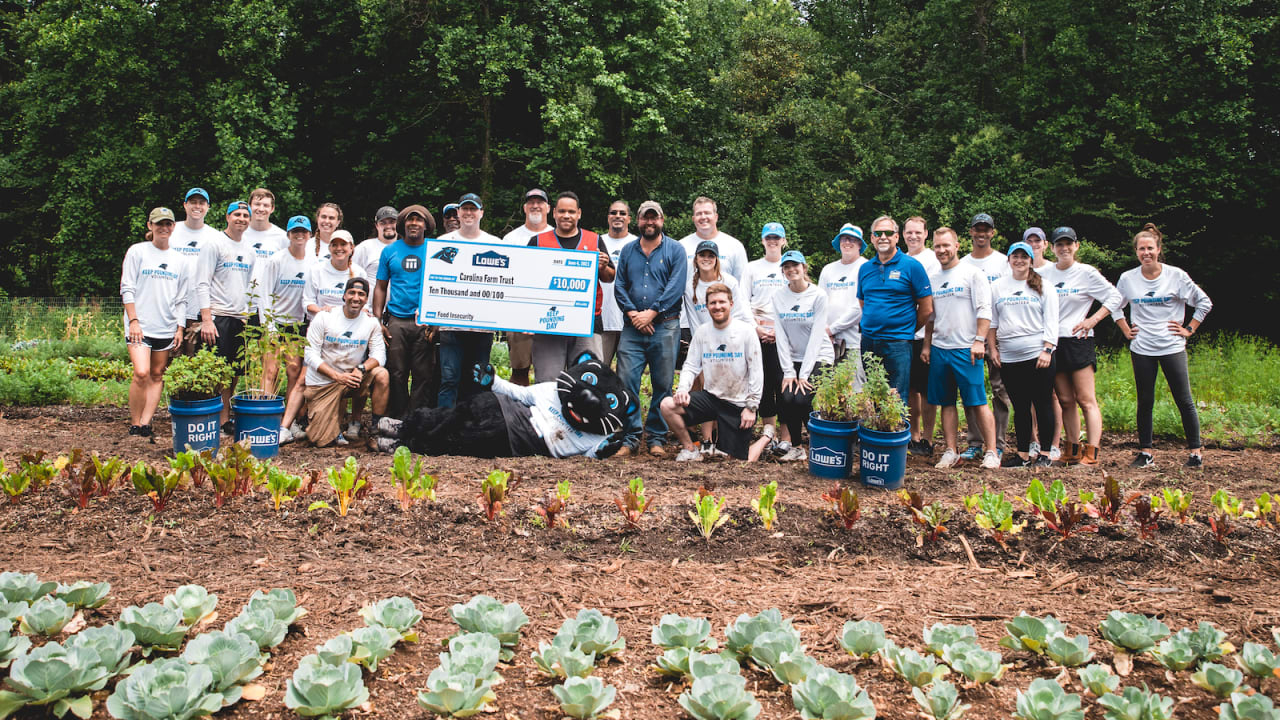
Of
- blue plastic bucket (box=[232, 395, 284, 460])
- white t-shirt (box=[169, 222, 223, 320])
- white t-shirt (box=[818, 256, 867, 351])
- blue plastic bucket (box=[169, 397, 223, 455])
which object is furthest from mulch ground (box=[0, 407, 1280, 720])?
white t-shirt (box=[169, 222, 223, 320])

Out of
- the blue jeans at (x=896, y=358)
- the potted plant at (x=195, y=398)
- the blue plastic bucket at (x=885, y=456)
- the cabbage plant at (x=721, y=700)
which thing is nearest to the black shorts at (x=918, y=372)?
the blue jeans at (x=896, y=358)

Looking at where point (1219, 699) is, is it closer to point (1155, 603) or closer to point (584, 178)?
point (1155, 603)

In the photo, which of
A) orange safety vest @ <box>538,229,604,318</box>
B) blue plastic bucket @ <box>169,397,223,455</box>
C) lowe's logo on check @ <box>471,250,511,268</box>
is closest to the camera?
blue plastic bucket @ <box>169,397,223,455</box>

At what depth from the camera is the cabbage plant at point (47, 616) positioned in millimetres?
2635

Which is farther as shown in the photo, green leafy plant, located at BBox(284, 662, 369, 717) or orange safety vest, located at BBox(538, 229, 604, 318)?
orange safety vest, located at BBox(538, 229, 604, 318)

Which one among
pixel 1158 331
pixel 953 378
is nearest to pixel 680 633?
pixel 953 378

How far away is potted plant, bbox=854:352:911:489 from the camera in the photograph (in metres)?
5.21

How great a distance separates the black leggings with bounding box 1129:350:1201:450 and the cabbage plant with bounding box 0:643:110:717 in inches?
271

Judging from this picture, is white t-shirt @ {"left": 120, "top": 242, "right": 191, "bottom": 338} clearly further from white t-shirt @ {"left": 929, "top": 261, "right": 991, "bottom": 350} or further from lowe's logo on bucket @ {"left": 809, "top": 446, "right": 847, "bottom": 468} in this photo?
white t-shirt @ {"left": 929, "top": 261, "right": 991, "bottom": 350}

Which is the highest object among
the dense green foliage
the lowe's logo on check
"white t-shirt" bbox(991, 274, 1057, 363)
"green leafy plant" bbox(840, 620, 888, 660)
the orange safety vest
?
the dense green foliage

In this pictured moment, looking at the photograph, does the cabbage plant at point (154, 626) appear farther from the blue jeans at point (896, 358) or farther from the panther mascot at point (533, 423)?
the blue jeans at point (896, 358)

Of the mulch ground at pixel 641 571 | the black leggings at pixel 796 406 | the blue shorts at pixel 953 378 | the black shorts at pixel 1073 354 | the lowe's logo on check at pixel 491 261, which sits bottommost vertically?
the mulch ground at pixel 641 571

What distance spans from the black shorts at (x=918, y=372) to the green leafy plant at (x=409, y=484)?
14.2 ft

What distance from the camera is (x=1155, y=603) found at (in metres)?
3.27
